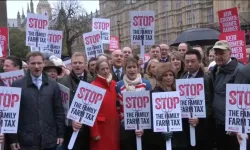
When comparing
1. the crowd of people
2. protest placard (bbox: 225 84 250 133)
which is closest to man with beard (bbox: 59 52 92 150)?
the crowd of people

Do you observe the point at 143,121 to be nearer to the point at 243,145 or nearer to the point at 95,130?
the point at 95,130

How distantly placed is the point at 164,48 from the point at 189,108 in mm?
2933

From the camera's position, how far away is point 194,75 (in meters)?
5.43

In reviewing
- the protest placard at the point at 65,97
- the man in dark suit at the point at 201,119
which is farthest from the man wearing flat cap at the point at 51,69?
the man in dark suit at the point at 201,119

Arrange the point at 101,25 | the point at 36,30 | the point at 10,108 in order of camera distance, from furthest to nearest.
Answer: the point at 101,25
the point at 36,30
the point at 10,108

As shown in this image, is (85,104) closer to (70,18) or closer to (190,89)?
(190,89)

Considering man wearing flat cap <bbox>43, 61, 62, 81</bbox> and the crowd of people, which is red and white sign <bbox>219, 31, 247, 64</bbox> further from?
man wearing flat cap <bbox>43, 61, 62, 81</bbox>

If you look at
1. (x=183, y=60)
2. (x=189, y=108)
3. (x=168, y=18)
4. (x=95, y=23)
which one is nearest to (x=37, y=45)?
(x=95, y=23)

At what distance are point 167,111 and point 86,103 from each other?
2.93ft

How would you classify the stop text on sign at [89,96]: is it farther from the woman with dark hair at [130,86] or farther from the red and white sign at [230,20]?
the red and white sign at [230,20]

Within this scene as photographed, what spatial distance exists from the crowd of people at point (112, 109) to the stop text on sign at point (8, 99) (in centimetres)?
10

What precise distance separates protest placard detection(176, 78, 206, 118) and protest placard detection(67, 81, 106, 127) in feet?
2.85

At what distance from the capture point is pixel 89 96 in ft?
17.0

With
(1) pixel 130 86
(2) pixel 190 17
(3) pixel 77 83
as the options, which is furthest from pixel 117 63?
(2) pixel 190 17
